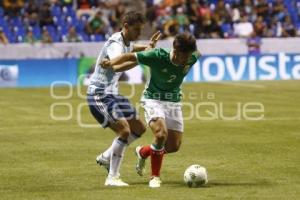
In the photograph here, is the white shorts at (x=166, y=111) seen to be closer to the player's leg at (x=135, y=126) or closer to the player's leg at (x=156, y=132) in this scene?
the player's leg at (x=156, y=132)

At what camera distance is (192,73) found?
30.7 meters

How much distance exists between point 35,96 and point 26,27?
662 cm

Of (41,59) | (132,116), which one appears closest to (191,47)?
(132,116)

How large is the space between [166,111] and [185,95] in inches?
585

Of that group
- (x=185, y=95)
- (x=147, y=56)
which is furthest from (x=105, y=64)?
(x=185, y=95)

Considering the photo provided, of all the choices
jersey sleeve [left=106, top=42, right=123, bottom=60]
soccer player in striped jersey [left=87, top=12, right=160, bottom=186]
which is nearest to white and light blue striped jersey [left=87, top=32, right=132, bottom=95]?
soccer player in striped jersey [left=87, top=12, right=160, bottom=186]

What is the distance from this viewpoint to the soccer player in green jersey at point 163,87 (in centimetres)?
1056

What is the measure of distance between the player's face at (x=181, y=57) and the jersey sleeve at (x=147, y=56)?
24cm

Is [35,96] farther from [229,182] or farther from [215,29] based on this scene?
[229,182]

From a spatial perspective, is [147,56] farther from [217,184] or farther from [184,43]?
[217,184]

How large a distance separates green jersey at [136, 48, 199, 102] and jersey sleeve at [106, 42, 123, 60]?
318 mm

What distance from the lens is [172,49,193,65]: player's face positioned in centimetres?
1061

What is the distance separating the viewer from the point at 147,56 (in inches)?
421

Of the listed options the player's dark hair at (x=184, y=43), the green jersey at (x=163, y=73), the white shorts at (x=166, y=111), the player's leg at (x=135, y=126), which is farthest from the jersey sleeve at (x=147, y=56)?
the player's leg at (x=135, y=126)
